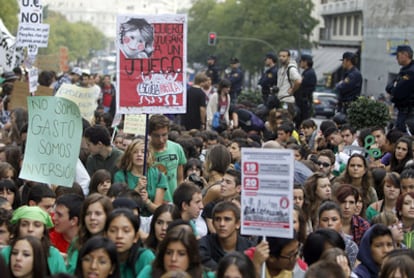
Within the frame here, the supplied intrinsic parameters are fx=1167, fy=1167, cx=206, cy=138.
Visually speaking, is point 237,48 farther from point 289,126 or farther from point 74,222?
point 74,222

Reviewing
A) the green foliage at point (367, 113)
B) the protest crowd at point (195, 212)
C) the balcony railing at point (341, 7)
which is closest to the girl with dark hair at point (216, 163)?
the protest crowd at point (195, 212)

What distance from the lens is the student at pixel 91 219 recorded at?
29.3 feet

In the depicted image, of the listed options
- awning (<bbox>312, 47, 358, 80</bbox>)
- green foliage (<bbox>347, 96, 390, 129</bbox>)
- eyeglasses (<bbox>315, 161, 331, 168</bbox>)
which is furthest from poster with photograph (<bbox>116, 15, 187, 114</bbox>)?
awning (<bbox>312, 47, 358, 80</bbox>)

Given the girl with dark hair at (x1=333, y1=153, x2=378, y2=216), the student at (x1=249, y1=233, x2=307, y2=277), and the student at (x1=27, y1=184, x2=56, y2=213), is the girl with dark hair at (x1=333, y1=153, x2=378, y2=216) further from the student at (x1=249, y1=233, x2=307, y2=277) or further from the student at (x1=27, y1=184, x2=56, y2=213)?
the student at (x1=249, y1=233, x2=307, y2=277)

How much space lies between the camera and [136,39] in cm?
1162

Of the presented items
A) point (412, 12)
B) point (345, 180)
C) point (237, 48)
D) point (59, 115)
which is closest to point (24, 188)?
point (59, 115)

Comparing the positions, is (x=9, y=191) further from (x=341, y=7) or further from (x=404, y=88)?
(x=341, y=7)

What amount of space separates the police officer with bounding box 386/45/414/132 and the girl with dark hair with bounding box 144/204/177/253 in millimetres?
7763

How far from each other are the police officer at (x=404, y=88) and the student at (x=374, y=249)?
7486 millimetres

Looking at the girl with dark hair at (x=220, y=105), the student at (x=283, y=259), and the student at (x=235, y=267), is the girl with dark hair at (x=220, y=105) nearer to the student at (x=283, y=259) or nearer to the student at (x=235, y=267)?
the student at (x=283, y=259)

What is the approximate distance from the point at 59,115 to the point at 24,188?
34.8 inches

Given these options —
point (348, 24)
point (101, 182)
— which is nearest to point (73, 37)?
point (348, 24)

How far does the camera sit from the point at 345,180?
12.2m

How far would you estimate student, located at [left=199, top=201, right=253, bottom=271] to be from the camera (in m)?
8.88
